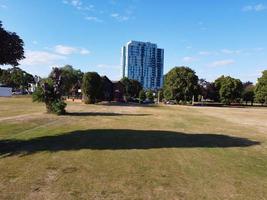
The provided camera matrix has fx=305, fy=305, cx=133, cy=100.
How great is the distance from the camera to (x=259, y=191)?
8219mm

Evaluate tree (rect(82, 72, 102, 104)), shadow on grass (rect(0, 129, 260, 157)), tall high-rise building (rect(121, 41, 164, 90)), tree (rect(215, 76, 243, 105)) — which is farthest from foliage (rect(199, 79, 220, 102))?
shadow on grass (rect(0, 129, 260, 157))

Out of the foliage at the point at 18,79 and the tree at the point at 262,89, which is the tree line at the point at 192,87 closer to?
the tree at the point at 262,89

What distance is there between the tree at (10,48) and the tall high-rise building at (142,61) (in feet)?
572

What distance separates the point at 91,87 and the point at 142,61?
13186 centimetres

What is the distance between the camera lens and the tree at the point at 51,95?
31.1 metres

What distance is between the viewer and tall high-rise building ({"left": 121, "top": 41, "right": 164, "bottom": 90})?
7416 inches

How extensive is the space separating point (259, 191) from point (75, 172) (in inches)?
211

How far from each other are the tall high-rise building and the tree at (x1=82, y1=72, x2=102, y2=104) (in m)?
128

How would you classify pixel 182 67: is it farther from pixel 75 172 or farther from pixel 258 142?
pixel 75 172

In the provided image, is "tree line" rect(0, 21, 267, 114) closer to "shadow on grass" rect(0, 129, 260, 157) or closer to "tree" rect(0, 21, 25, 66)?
"tree" rect(0, 21, 25, 66)

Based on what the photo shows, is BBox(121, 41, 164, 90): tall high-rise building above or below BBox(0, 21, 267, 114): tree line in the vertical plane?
above

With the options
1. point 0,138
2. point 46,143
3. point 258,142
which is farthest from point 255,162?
point 0,138

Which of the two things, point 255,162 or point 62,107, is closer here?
point 255,162

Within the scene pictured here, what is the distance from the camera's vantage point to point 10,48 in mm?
14570
